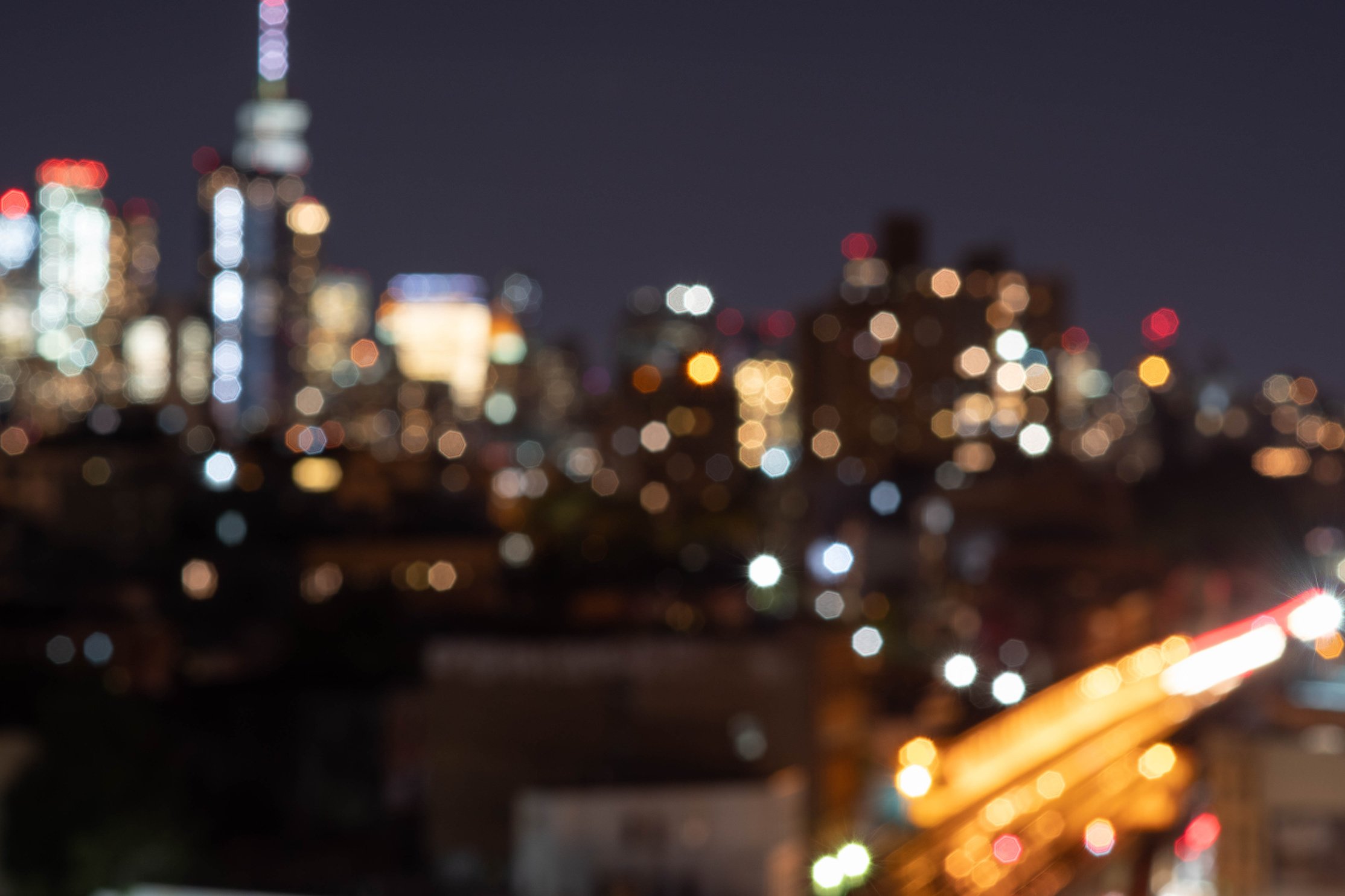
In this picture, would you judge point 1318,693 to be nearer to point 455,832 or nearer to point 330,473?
point 455,832

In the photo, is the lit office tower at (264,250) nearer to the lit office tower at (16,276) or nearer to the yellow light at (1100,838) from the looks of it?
the lit office tower at (16,276)

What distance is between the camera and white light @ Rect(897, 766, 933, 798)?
11930 mm

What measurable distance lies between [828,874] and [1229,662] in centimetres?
1133

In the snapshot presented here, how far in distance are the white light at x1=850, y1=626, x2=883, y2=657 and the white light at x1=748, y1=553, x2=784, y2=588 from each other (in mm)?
15797

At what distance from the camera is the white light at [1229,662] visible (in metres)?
18.0

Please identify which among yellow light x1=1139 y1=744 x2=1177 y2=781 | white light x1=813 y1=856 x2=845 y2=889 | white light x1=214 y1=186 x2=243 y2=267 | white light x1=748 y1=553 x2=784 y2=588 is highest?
white light x1=214 y1=186 x2=243 y2=267

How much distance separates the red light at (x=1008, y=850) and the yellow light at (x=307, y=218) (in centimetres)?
9807

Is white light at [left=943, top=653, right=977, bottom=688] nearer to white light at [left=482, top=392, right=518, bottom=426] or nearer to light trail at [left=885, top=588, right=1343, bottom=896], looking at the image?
light trail at [left=885, top=588, right=1343, bottom=896]

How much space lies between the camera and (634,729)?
1543cm

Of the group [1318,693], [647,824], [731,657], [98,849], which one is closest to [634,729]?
[731,657]

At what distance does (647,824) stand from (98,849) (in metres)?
5.08

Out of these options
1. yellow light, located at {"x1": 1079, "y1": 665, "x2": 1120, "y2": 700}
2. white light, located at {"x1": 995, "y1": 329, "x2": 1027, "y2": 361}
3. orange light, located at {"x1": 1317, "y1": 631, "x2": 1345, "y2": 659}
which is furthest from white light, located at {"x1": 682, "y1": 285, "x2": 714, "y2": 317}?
white light, located at {"x1": 995, "y1": 329, "x2": 1027, "y2": 361}

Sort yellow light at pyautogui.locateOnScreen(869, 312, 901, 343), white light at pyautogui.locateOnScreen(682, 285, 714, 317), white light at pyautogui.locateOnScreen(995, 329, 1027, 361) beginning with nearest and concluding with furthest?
white light at pyautogui.locateOnScreen(682, 285, 714, 317) < white light at pyautogui.locateOnScreen(995, 329, 1027, 361) < yellow light at pyautogui.locateOnScreen(869, 312, 901, 343)

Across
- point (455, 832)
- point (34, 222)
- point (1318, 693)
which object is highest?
point (34, 222)
